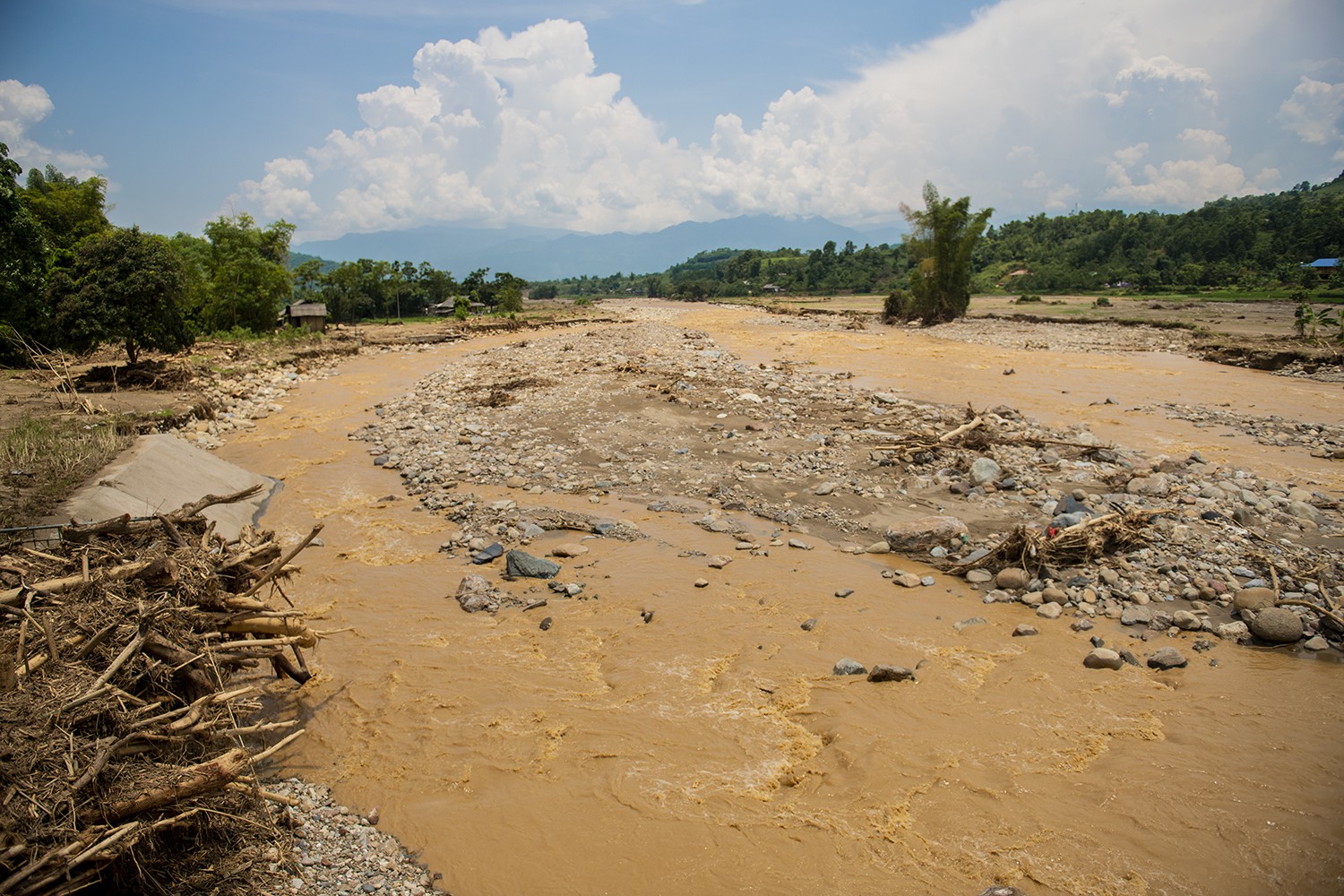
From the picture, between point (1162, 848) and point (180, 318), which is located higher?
point (180, 318)

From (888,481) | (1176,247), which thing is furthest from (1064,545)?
(1176,247)

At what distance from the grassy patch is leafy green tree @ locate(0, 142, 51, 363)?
6349 millimetres

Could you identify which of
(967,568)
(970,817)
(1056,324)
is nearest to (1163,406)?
(967,568)

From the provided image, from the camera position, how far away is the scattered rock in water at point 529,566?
8.05 m

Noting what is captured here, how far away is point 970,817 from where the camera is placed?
456cm

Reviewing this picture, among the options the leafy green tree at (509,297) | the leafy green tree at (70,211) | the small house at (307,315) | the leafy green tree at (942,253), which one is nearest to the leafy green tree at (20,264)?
the leafy green tree at (70,211)

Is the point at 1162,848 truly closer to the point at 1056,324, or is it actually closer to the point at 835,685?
the point at 835,685

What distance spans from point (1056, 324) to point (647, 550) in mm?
36123

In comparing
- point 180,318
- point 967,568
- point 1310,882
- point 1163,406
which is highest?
point 180,318

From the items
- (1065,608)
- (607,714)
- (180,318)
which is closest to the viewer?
(607,714)

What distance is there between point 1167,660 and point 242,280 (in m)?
34.2

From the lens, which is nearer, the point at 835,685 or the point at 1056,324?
the point at 835,685

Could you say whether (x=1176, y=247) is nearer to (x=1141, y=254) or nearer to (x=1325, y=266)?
(x=1141, y=254)

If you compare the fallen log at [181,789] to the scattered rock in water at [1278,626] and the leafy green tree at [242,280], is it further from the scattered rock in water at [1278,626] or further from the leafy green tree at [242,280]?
the leafy green tree at [242,280]
